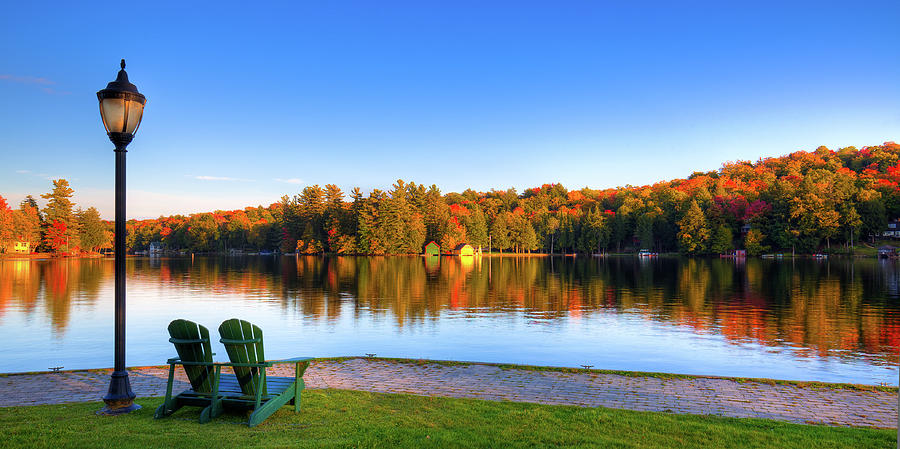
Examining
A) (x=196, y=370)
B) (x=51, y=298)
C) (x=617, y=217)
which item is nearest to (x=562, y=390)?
(x=196, y=370)

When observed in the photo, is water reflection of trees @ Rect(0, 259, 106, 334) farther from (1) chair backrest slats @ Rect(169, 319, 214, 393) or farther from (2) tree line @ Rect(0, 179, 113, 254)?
(2) tree line @ Rect(0, 179, 113, 254)

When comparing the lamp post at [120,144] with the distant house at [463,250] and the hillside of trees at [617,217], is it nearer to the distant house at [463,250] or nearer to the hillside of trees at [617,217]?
the hillside of trees at [617,217]

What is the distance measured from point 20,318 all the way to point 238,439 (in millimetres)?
18833

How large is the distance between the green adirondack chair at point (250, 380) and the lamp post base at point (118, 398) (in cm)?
113

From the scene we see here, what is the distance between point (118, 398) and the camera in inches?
253

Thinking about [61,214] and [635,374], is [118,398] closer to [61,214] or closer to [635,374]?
[635,374]

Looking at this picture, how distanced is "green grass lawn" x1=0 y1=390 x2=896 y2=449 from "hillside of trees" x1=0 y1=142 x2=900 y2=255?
3805 inches

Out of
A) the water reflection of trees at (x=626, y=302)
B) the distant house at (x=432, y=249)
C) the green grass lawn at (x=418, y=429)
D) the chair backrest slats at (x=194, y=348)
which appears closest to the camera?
Result: the green grass lawn at (x=418, y=429)

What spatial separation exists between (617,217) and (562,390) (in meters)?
115

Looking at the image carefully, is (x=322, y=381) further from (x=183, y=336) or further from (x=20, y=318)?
(x=20, y=318)

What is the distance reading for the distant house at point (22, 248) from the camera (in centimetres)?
9807

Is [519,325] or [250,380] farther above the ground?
[250,380]

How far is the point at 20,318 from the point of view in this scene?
19.2 m

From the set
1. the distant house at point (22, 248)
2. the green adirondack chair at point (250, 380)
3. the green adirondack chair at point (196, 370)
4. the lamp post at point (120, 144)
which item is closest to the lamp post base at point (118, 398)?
the lamp post at point (120, 144)
